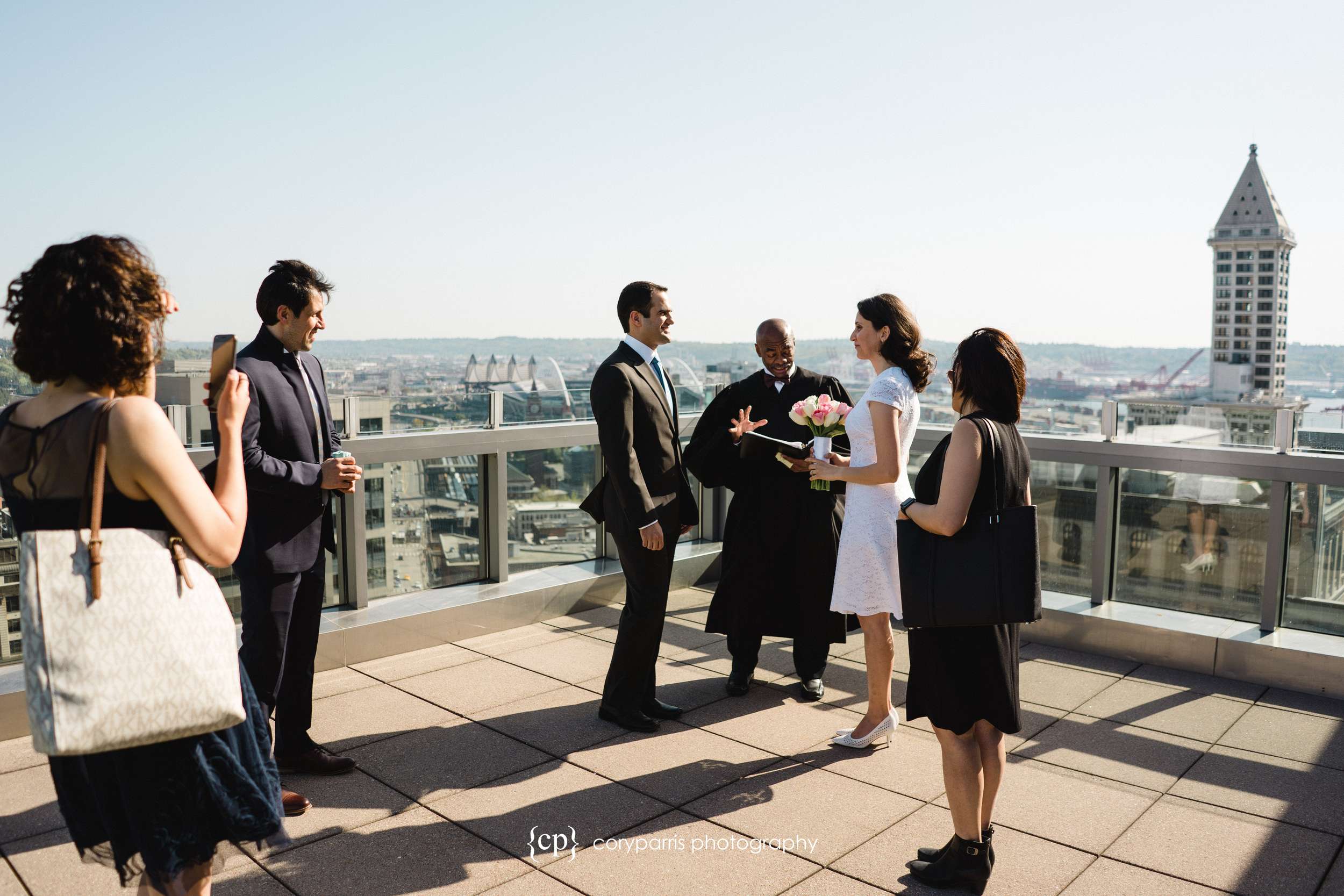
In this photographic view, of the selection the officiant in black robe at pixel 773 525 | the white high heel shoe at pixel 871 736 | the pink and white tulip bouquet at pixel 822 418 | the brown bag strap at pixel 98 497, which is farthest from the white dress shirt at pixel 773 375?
the brown bag strap at pixel 98 497

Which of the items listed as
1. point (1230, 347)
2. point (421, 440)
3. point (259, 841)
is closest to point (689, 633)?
point (421, 440)

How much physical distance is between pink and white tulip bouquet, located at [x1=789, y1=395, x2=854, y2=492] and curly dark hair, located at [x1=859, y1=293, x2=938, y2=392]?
1.20 ft

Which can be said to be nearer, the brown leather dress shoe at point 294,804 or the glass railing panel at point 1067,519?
the brown leather dress shoe at point 294,804

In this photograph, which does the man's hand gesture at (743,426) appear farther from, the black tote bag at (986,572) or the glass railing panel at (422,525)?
the glass railing panel at (422,525)

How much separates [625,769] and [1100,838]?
170cm

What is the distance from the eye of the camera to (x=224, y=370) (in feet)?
7.14

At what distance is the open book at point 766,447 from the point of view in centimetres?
408

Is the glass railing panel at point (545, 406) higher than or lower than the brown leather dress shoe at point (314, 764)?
higher

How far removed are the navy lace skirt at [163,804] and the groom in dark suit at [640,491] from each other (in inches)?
89.7

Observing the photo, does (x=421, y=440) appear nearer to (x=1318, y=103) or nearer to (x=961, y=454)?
(x=961, y=454)

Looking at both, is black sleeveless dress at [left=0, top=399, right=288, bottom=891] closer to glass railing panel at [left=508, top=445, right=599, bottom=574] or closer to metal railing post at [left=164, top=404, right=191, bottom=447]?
metal railing post at [left=164, top=404, right=191, bottom=447]

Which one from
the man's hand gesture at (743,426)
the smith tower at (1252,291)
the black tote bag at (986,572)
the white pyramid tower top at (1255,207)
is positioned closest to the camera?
the black tote bag at (986,572)

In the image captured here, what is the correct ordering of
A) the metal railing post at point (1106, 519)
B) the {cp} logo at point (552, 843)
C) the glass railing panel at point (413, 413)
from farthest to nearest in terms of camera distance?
the metal railing post at point (1106, 519), the glass railing panel at point (413, 413), the {cp} logo at point (552, 843)

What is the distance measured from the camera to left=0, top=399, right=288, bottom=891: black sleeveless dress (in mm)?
1726
